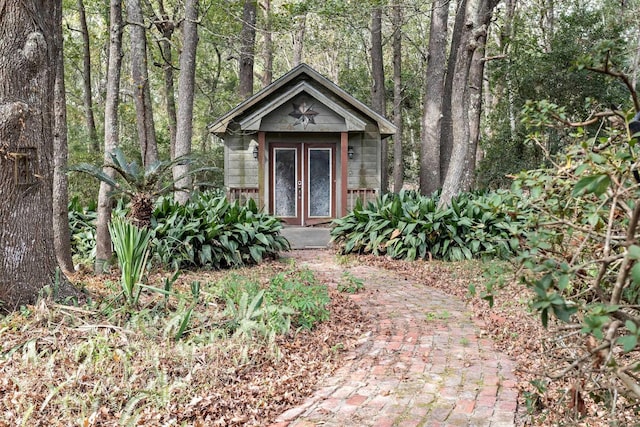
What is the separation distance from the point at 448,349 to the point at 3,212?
3.95 metres

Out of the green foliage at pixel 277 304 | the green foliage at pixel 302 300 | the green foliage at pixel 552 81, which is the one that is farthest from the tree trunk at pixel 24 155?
the green foliage at pixel 552 81

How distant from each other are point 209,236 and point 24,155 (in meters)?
3.90

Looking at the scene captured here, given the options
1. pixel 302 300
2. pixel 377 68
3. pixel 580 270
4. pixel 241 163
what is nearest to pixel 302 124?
pixel 241 163

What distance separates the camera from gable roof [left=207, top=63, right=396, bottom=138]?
1316 centimetres

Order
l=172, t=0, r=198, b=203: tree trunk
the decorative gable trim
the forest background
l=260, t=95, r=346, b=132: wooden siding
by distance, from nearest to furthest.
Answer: l=172, t=0, r=198, b=203: tree trunk
the decorative gable trim
l=260, t=95, r=346, b=132: wooden siding
the forest background

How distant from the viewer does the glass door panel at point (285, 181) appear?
48.1 feet

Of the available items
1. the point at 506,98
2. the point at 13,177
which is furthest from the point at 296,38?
the point at 13,177

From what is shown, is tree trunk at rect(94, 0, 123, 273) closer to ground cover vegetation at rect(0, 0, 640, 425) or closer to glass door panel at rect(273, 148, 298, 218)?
ground cover vegetation at rect(0, 0, 640, 425)

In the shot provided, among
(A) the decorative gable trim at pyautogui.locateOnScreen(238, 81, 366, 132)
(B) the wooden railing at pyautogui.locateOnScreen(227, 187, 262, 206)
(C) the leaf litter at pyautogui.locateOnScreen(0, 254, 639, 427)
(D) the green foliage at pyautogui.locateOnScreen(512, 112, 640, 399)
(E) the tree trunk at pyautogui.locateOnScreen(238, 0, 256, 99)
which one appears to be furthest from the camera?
(E) the tree trunk at pyautogui.locateOnScreen(238, 0, 256, 99)

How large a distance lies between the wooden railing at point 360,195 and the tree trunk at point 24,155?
10145 millimetres

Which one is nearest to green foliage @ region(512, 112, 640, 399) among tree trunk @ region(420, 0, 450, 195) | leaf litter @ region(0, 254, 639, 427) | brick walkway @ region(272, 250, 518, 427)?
leaf litter @ region(0, 254, 639, 427)

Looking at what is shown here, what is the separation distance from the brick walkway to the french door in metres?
8.71

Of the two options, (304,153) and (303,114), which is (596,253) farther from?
(304,153)

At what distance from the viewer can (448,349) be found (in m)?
4.65
